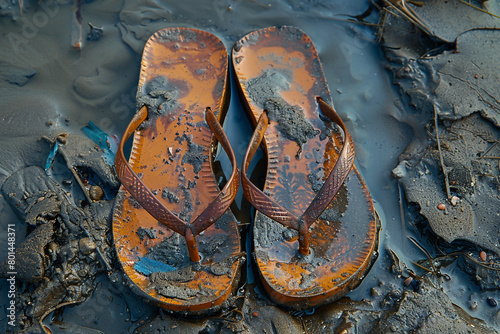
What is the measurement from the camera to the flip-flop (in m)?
2.71

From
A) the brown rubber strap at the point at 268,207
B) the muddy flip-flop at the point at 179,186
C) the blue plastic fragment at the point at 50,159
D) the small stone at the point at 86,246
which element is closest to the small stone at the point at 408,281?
the brown rubber strap at the point at 268,207

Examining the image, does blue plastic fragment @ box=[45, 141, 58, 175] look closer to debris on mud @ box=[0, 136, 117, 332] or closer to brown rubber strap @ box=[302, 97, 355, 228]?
debris on mud @ box=[0, 136, 117, 332]

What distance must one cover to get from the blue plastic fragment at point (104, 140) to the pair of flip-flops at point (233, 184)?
211mm

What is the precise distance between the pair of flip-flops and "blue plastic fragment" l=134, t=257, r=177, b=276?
1cm

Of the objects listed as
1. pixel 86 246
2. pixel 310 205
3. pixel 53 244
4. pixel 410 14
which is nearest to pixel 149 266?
pixel 86 246

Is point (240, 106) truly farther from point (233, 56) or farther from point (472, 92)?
point (472, 92)

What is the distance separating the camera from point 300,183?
10.7 ft

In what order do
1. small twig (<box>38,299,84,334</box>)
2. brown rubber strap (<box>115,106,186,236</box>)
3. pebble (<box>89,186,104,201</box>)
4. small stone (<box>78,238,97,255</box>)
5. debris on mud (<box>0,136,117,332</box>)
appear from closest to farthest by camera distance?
1. brown rubber strap (<box>115,106,186,236</box>)
2. small twig (<box>38,299,84,334</box>)
3. debris on mud (<box>0,136,117,332</box>)
4. small stone (<box>78,238,97,255</box>)
5. pebble (<box>89,186,104,201</box>)

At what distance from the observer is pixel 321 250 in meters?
2.97

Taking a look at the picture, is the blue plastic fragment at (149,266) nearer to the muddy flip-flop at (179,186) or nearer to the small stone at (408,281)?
the muddy flip-flop at (179,186)

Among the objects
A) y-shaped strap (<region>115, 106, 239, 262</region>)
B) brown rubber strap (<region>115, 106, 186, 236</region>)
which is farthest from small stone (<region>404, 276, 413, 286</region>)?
brown rubber strap (<region>115, 106, 186, 236</region>)

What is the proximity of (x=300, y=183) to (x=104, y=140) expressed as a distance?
67.9 inches

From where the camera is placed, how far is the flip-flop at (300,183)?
271 centimetres

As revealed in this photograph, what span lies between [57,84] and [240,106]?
5.71 feet
